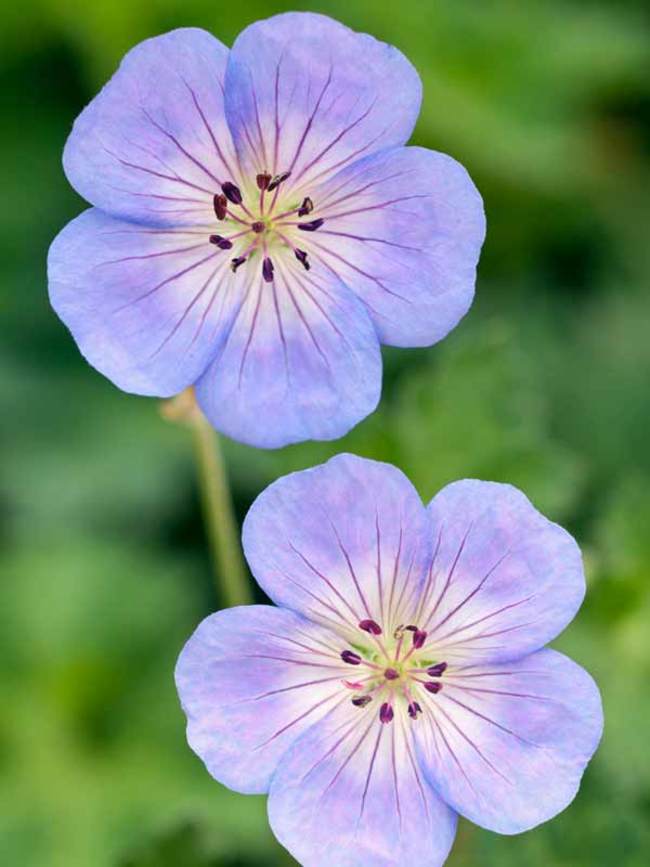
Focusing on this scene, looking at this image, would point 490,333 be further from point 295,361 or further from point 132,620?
point 132,620

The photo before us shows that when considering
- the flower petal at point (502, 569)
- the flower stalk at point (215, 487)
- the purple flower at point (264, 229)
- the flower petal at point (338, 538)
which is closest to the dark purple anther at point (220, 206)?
the purple flower at point (264, 229)

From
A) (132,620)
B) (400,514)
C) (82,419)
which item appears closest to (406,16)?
(82,419)

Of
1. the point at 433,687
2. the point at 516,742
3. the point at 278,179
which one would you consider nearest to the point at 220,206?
the point at 278,179

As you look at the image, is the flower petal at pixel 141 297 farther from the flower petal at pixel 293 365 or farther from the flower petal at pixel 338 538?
the flower petal at pixel 338 538

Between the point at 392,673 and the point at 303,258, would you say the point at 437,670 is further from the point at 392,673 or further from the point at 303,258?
the point at 303,258

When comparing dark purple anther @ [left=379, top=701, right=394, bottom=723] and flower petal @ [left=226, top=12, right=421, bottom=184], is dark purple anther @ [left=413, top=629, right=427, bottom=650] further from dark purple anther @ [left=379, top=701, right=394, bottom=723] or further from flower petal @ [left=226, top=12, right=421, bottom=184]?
flower petal @ [left=226, top=12, right=421, bottom=184]

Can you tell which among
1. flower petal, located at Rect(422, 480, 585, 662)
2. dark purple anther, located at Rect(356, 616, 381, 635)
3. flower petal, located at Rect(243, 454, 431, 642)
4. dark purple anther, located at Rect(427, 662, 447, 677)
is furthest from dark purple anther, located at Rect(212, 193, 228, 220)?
dark purple anther, located at Rect(427, 662, 447, 677)
